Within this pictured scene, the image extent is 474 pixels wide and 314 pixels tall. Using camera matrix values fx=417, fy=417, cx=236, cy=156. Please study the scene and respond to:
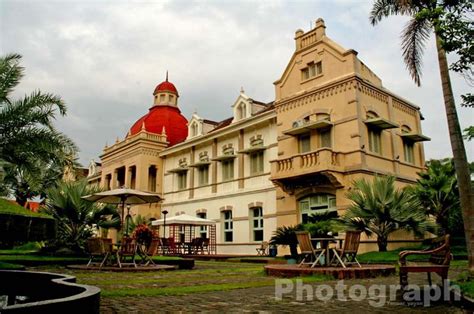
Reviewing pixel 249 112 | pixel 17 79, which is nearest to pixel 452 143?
pixel 17 79

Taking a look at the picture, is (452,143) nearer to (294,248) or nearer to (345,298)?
(345,298)

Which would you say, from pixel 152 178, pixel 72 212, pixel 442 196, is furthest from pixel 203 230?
pixel 442 196

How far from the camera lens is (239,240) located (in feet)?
77.8

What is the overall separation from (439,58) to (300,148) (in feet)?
36.1

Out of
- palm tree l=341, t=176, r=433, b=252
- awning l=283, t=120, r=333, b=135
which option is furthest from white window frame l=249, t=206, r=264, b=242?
palm tree l=341, t=176, r=433, b=252

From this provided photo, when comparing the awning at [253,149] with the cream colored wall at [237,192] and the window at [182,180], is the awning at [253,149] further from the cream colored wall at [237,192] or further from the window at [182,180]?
the window at [182,180]

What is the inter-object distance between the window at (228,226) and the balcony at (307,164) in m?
6.03

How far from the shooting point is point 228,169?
2575 centimetres

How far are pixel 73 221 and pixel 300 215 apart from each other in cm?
1016

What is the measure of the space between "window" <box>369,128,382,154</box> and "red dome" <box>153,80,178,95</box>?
22942mm

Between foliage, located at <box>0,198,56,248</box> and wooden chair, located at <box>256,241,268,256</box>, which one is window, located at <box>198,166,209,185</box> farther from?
foliage, located at <box>0,198,56,248</box>

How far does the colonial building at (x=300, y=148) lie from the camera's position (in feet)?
60.0

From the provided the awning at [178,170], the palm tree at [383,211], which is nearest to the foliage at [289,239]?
the palm tree at [383,211]

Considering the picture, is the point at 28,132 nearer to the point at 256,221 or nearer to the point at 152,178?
the point at 256,221
